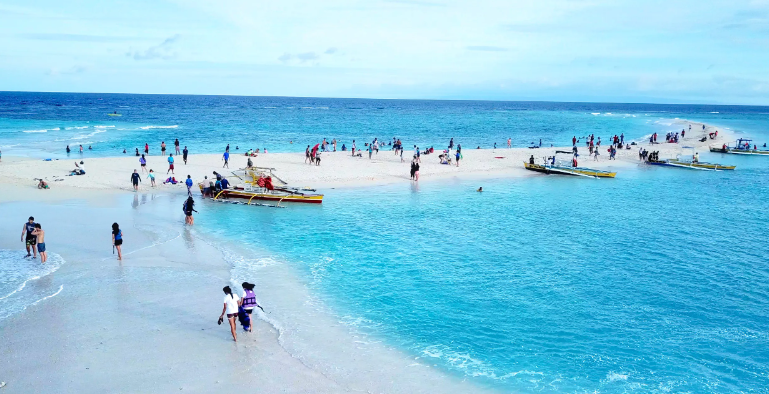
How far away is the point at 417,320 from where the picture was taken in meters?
14.1

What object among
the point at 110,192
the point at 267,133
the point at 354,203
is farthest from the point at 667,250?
the point at 267,133

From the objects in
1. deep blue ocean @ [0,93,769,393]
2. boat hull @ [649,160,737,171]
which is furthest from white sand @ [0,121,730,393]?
boat hull @ [649,160,737,171]

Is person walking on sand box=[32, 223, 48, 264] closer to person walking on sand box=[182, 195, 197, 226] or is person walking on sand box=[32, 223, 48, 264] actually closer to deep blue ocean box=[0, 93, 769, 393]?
person walking on sand box=[182, 195, 197, 226]

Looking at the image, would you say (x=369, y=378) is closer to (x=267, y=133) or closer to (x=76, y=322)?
(x=76, y=322)

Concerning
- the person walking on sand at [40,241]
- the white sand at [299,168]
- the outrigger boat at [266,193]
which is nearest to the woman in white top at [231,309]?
the person walking on sand at [40,241]

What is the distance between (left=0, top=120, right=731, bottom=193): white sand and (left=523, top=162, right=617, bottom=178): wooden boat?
1008 millimetres

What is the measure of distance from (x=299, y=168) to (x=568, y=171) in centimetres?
2211

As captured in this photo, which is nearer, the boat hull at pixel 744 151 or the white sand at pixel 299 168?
the white sand at pixel 299 168

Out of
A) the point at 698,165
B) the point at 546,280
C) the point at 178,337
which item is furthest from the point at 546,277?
the point at 698,165

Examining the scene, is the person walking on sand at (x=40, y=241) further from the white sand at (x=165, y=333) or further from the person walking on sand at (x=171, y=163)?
the person walking on sand at (x=171, y=163)

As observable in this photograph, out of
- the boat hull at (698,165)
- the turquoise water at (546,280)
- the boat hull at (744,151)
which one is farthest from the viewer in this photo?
the boat hull at (744,151)

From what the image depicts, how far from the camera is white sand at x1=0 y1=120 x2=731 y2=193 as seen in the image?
1282 inches

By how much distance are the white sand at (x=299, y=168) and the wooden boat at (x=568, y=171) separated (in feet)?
3.31

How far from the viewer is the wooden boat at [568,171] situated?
42.3 meters
